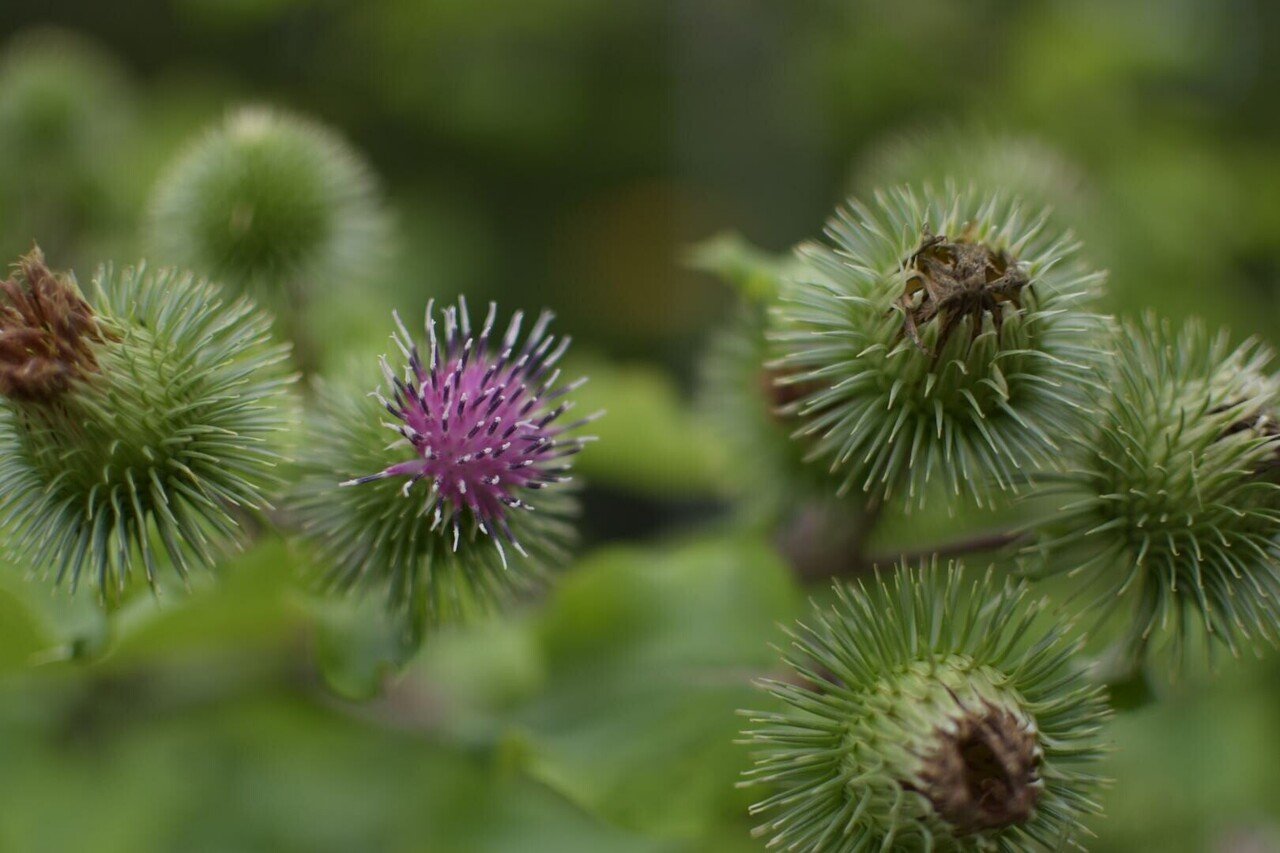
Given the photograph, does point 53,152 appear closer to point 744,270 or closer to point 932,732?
point 744,270

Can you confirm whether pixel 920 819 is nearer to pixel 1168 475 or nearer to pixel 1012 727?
pixel 1012 727

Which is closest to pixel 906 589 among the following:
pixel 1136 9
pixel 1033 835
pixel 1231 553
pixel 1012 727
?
pixel 1012 727

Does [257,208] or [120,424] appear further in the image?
[257,208]

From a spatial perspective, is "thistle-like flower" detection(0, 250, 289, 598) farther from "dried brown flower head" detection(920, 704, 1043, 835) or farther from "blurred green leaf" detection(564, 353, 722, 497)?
"blurred green leaf" detection(564, 353, 722, 497)

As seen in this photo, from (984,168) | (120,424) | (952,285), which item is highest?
(984,168)

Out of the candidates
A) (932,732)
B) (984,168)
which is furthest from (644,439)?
(932,732)

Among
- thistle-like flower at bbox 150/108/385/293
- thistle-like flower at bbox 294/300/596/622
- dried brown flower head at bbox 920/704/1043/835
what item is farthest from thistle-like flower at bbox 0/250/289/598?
dried brown flower head at bbox 920/704/1043/835

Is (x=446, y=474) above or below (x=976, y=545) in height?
below
